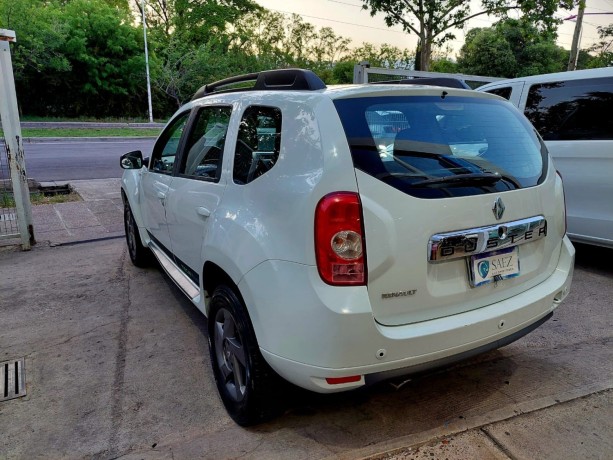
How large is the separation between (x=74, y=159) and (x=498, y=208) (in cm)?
1428

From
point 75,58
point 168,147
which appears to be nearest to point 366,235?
point 168,147

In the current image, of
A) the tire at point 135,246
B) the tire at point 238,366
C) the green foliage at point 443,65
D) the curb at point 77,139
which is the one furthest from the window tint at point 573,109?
the green foliage at point 443,65

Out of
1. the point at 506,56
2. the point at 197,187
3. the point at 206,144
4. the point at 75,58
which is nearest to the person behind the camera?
the point at 197,187

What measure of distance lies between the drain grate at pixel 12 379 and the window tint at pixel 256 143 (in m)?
1.85

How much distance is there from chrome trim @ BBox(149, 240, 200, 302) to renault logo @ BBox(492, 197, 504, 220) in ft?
5.93

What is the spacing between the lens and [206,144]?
2996 millimetres

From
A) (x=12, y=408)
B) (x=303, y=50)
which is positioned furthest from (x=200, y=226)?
(x=303, y=50)

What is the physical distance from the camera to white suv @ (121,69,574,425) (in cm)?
186

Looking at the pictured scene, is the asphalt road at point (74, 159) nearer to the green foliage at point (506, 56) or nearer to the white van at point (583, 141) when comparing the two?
the white van at point (583, 141)

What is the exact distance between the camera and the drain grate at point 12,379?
2.72 metres

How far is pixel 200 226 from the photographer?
271 cm

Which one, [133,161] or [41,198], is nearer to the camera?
[133,161]

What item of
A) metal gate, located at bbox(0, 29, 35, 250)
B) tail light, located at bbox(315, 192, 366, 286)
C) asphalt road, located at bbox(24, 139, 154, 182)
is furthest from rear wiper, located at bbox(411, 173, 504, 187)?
asphalt road, located at bbox(24, 139, 154, 182)

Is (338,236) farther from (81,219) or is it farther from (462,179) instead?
(81,219)
